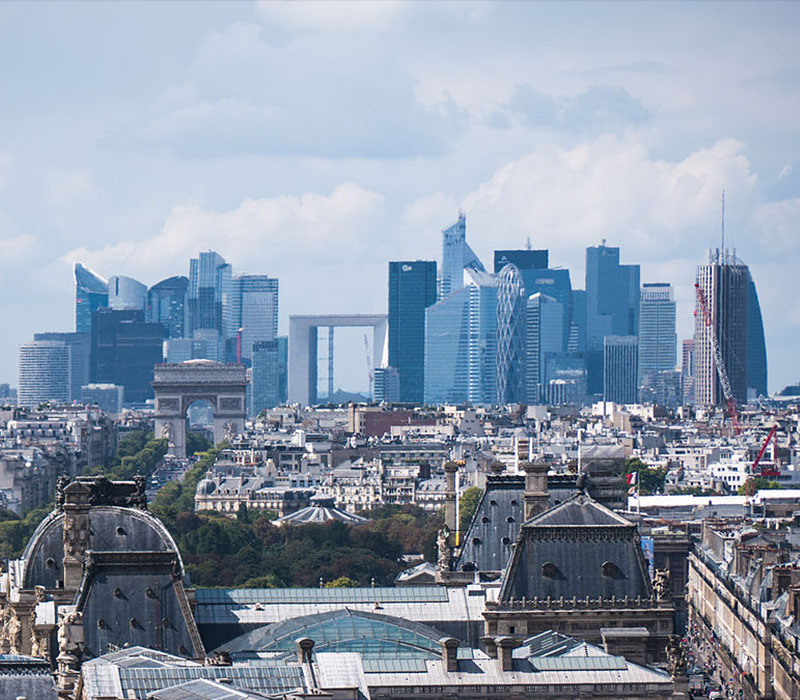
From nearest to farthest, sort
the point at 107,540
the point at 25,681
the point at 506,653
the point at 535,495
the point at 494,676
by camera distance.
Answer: the point at 25,681
the point at 494,676
the point at 506,653
the point at 107,540
the point at 535,495

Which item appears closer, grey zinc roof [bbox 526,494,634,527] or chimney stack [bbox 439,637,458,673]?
chimney stack [bbox 439,637,458,673]

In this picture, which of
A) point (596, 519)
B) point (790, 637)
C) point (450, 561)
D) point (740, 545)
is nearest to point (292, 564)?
point (740, 545)

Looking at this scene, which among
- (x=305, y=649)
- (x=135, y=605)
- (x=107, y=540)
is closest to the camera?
(x=305, y=649)

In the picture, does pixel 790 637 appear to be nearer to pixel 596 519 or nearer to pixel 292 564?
pixel 596 519

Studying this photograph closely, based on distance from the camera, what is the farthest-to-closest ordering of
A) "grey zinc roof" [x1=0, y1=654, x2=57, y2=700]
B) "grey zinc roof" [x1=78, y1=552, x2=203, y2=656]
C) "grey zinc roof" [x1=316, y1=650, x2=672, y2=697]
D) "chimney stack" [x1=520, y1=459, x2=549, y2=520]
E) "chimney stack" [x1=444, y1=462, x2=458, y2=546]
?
1. "chimney stack" [x1=444, y1=462, x2=458, y2=546]
2. "chimney stack" [x1=520, y1=459, x2=549, y2=520]
3. "grey zinc roof" [x1=78, y1=552, x2=203, y2=656]
4. "grey zinc roof" [x1=316, y1=650, x2=672, y2=697]
5. "grey zinc roof" [x1=0, y1=654, x2=57, y2=700]

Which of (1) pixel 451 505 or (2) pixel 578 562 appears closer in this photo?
(2) pixel 578 562

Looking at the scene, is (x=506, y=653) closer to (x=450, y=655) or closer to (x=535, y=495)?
(x=450, y=655)

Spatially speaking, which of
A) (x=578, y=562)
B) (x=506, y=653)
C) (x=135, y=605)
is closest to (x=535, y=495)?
(x=578, y=562)

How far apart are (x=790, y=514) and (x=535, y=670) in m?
114

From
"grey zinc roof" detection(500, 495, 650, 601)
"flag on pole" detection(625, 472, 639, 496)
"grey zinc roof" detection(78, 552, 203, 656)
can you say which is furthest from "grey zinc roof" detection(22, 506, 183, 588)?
"flag on pole" detection(625, 472, 639, 496)

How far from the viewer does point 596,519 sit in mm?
75750

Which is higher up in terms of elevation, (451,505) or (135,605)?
(451,505)

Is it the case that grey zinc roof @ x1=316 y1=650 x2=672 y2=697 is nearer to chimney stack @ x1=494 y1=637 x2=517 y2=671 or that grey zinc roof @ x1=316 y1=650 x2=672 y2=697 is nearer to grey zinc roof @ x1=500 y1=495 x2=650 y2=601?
chimney stack @ x1=494 y1=637 x2=517 y2=671

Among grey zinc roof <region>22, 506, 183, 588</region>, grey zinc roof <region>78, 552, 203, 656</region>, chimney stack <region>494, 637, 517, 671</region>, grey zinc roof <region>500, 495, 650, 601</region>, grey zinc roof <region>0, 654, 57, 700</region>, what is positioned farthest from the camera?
grey zinc roof <region>500, 495, 650, 601</region>
